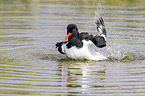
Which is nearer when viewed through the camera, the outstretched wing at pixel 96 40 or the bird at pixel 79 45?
the bird at pixel 79 45

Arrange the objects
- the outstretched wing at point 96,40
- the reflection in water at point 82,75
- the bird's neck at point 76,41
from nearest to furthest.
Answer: the reflection in water at point 82,75, the bird's neck at point 76,41, the outstretched wing at point 96,40

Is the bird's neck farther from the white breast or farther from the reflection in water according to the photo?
the reflection in water

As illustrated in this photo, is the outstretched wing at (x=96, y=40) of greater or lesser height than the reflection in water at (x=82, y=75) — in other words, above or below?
above

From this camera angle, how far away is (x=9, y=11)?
69.5 ft

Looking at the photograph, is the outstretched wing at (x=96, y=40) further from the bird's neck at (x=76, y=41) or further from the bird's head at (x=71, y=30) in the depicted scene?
the bird's head at (x=71, y=30)

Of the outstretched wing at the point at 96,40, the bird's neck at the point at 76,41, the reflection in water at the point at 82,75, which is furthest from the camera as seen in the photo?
the outstretched wing at the point at 96,40

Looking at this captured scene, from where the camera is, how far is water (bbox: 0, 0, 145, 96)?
995 cm

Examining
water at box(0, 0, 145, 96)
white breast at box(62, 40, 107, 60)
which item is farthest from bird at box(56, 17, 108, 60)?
water at box(0, 0, 145, 96)

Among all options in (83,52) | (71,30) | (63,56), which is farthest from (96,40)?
(63,56)

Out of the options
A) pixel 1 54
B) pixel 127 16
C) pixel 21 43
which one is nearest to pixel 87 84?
pixel 1 54

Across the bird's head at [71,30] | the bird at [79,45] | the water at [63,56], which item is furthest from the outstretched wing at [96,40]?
the water at [63,56]

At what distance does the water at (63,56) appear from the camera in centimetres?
995

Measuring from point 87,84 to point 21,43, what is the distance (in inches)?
209

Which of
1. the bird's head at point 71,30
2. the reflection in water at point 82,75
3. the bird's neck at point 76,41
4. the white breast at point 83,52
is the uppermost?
the bird's head at point 71,30
